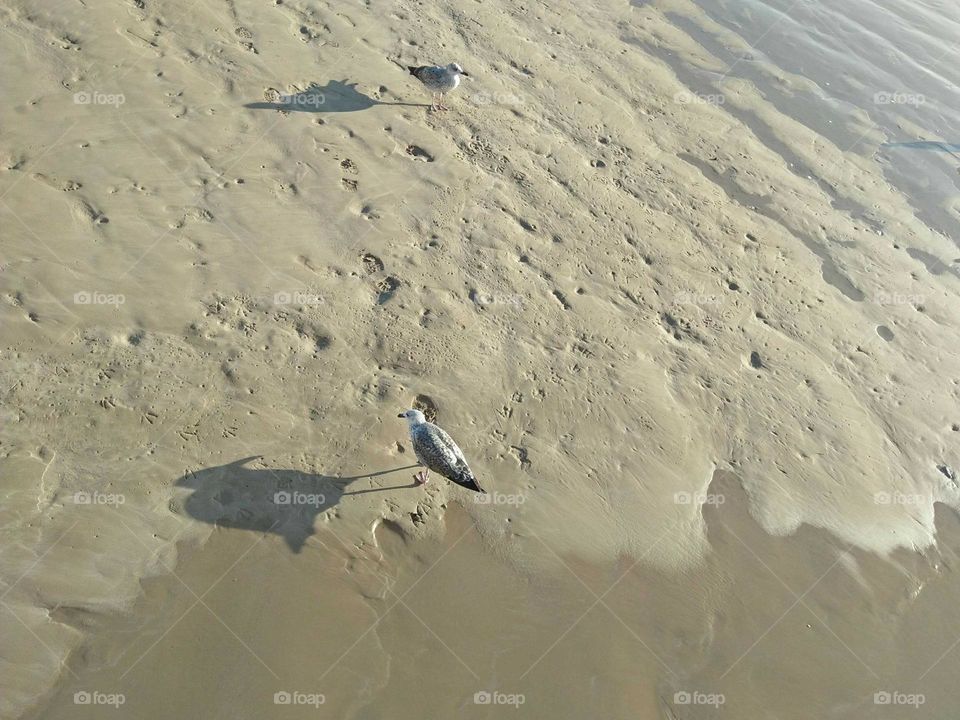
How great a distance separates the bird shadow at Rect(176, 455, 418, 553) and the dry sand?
27mm

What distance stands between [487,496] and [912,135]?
1081cm

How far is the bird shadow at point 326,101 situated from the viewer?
9664 mm

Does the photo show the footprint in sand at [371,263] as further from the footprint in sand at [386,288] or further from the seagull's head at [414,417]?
the seagull's head at [414,417]

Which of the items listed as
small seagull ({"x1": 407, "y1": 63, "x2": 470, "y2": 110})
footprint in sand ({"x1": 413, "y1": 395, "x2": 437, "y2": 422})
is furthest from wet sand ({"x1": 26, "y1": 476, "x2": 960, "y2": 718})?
small seagull ({"x1": 407, "y1": 63, "x2": 470, "y2": 110})

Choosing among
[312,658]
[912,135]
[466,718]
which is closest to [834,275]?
[912,135]

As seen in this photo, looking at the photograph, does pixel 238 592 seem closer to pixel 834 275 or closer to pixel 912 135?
pixel 834 275

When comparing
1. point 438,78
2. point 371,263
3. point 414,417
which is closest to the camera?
point 414,417

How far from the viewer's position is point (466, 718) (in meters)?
5.82

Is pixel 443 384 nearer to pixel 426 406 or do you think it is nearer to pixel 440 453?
pixel 426 406

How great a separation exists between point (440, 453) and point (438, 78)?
5867mm

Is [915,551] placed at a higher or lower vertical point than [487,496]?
higher

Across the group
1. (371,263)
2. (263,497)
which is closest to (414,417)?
(263,497)

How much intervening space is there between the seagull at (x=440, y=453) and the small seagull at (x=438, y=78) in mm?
5425

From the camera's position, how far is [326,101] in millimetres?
9867
